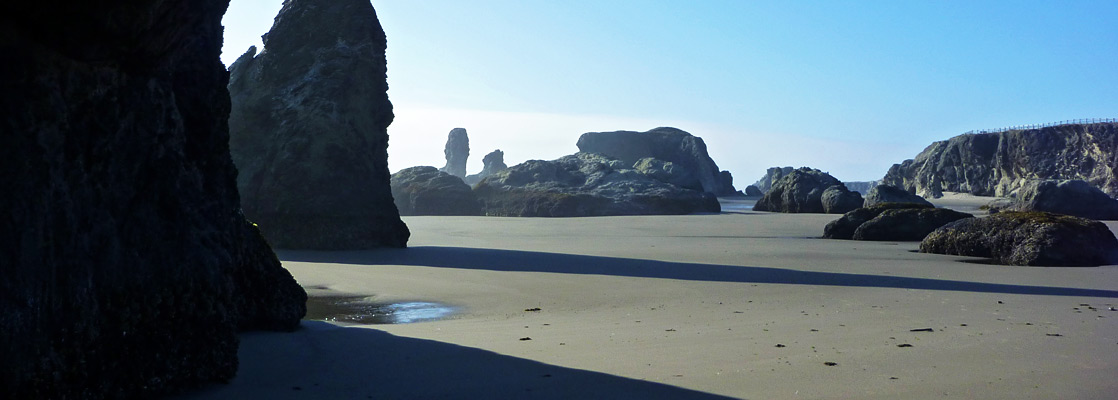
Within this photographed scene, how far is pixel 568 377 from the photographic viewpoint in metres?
3.61

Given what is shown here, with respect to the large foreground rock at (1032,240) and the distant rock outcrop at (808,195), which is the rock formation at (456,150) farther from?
the large foreground rock at (1032,240)

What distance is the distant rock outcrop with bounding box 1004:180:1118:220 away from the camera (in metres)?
23.1

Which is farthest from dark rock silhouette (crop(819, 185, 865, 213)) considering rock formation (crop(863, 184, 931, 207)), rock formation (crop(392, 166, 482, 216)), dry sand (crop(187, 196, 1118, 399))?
dry sand (crop(187, 196, 1118, 399))

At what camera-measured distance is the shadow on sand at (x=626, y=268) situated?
23.6 feet

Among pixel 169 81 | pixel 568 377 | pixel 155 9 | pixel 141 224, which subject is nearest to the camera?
pixel 155 9

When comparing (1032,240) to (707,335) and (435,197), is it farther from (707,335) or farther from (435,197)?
(435,197)

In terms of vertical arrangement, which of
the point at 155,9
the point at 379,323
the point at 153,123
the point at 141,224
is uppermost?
the point at 155,9

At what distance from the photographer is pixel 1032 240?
966 cm

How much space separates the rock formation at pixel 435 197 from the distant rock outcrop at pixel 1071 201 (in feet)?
60.0

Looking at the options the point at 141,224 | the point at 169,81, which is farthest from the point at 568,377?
the point at 169,81

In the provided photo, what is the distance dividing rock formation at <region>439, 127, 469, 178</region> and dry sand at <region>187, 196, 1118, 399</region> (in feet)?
356

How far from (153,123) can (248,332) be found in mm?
1713

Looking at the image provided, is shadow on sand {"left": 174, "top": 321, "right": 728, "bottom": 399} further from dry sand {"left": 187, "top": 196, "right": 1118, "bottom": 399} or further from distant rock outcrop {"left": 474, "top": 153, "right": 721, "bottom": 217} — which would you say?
distant rock outcrop {"left": 474, "top": 153, "right": 721, "bottom": 217}

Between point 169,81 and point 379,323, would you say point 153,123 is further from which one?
point 379,323
